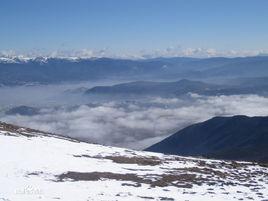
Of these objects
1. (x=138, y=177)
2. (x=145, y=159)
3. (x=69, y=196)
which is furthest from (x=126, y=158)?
(x=69, y=196)

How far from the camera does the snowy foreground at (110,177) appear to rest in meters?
29.1

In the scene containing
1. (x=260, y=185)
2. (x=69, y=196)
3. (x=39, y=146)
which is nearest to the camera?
(x=69, y=196)

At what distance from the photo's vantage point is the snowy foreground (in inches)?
1147

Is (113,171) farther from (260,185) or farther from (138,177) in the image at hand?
(260,185)

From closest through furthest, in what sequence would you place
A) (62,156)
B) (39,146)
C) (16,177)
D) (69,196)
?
(69,196), (16,177), (62,156), (39,146)

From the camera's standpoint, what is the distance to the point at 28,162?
3684 centimetres

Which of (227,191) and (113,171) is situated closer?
(227,191)

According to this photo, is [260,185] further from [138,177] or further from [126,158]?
[126,158]

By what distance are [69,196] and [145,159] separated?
68.6 ft

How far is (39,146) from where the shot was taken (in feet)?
152

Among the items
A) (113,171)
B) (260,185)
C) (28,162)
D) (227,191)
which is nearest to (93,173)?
(113,171)

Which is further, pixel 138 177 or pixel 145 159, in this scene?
pixel 145 159

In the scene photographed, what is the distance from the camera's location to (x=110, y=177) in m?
35.1

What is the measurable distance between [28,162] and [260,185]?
62.4 feet
